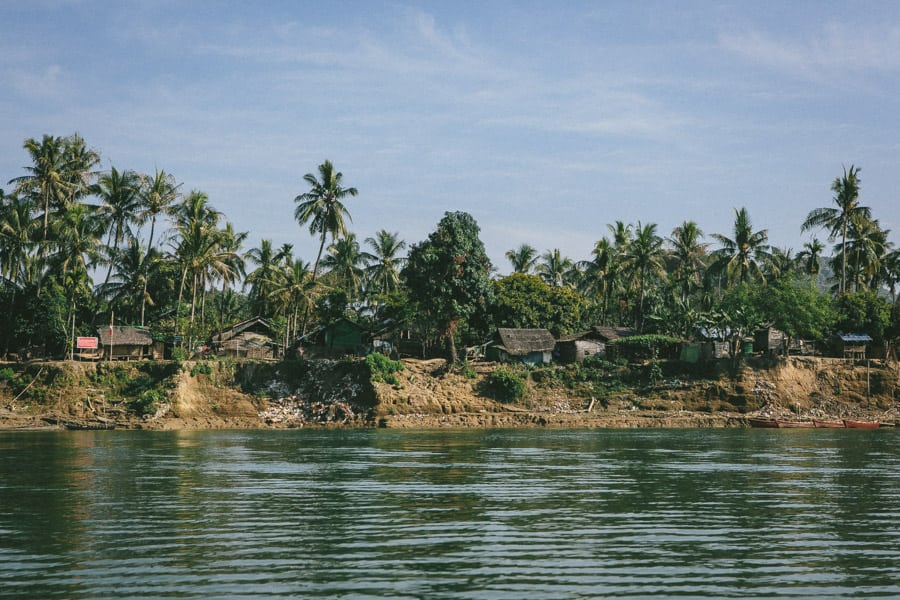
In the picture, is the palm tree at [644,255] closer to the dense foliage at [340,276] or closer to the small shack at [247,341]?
the dense foliage at [340,276]

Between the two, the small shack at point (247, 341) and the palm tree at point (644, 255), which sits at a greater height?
the palm tree at point (644, 255)

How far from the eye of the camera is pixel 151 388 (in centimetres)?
6366

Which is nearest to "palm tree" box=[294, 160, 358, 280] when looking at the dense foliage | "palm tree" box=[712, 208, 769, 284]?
the dense foliage

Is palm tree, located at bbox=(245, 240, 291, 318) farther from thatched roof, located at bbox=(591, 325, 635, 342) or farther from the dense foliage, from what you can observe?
thatched roof, located at bbox=(591, 325, 635, 342)

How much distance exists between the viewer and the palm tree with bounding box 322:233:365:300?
85.9 metres

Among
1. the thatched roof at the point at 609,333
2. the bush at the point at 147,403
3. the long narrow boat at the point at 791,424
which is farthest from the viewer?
the thatched roof at the point at 609,333

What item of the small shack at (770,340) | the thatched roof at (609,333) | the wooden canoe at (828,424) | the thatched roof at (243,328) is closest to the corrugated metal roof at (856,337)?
the small shack at (770,340)

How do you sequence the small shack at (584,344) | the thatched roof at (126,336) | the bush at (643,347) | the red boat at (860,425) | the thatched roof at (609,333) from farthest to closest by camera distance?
1. the thatched roof at (609,333)
2. the small shack at (584,344)
3. the bush at (643,347)
4. the thatched roof at (126,336)
5. the red boat at (860,425)

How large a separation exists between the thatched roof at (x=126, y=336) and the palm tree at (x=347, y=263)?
21016 millimetres

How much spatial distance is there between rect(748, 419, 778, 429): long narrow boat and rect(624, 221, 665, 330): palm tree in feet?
64.1

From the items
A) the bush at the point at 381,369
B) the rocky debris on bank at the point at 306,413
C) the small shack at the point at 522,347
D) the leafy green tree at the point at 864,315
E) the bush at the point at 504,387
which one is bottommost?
the rocky debris on bank at the point at 306,413

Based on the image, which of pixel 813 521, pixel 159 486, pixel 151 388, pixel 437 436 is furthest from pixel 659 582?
pixel 151 388

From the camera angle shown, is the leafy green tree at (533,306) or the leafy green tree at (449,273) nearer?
the leafy green tree at (449,273)

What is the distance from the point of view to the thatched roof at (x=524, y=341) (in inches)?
2911
